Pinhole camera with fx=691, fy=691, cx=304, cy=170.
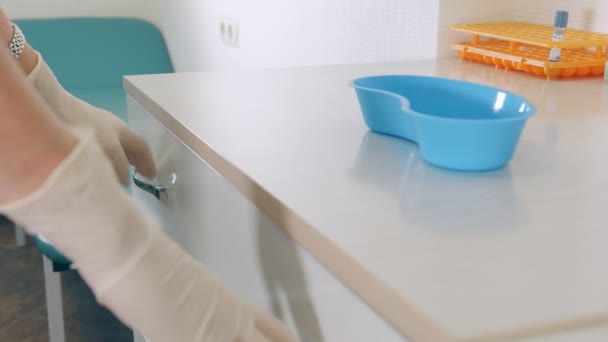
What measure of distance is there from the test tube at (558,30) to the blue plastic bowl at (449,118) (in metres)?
0.26

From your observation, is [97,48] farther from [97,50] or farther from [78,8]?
[78,8]

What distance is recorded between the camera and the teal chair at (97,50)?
2.58 meters

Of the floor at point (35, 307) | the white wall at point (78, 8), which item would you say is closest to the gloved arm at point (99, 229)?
the floor at point (35, 307)

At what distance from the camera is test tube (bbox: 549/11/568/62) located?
0.92m

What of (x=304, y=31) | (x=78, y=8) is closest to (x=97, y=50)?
(x=78, y=8)

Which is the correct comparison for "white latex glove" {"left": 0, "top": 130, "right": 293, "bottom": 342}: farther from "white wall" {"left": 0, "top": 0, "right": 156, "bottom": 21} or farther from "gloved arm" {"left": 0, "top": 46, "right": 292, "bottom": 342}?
"white wall" {"left": 0, "top": 0, "right": 156, "bottom": 21}

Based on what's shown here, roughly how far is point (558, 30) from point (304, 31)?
2.51 feet

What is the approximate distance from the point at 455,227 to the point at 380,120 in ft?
0.81

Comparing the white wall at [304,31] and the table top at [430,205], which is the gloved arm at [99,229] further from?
the white wall at [304,31]

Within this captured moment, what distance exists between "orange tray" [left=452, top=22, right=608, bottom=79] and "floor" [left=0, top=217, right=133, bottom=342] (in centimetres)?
121

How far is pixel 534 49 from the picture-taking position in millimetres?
1037

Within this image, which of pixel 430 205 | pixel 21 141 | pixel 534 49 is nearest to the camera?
pixel 21 141

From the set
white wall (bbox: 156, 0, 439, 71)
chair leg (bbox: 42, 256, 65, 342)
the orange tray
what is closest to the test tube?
the orange tray

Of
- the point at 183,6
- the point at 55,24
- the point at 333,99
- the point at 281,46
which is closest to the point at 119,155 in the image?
the point at 333,99
